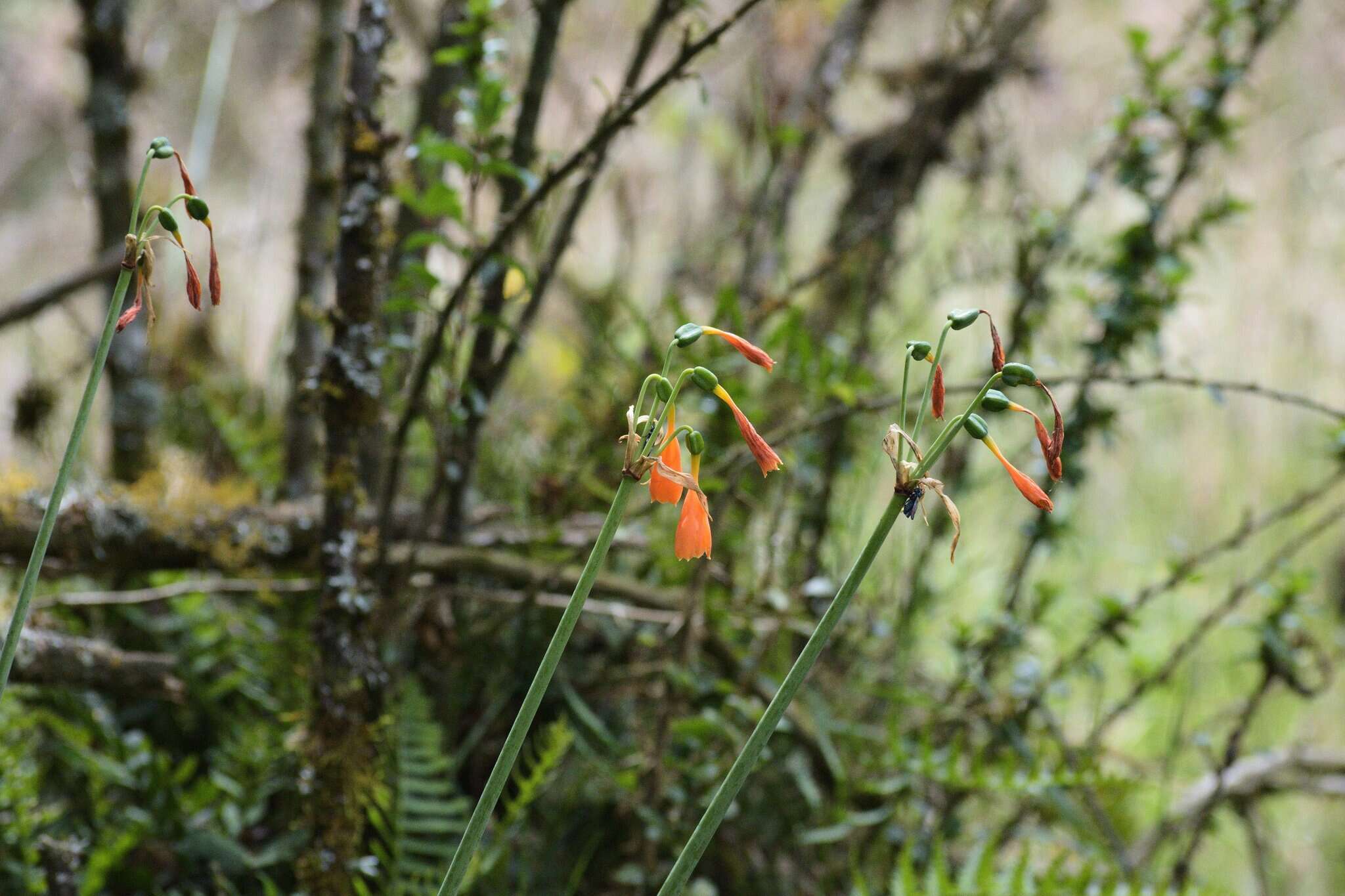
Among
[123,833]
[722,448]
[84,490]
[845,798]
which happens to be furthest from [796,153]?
[123,833]

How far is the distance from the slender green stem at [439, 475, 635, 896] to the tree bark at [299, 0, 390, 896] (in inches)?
14.5

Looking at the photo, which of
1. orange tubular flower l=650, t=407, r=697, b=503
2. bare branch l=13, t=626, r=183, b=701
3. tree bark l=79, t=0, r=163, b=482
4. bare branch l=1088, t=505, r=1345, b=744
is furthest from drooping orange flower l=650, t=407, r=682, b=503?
tree bark l=79, t=0, r=163, b=482

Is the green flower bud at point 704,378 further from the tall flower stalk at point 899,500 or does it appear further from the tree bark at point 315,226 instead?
the tree bark at point 315,226

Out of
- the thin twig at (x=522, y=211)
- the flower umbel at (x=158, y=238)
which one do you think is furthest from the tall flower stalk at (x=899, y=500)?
the thin twig at (x=522, y=211)

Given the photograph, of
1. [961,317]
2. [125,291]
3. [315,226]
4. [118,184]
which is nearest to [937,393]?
[961,317]

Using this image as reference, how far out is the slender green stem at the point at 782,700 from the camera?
0.31 metres

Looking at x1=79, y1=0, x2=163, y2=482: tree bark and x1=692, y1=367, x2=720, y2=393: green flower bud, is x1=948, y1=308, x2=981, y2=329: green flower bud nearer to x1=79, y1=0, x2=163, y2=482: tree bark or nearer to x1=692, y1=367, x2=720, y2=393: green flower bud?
x1=692, y1=367, x2=720, y2=393: green flower bud

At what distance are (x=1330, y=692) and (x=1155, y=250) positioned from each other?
58.9 inches

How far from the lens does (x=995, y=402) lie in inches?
12.5

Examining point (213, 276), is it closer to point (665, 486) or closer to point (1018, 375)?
point (665, 486)

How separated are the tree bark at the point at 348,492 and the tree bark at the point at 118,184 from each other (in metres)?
0.56

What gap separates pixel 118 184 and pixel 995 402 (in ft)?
3.69

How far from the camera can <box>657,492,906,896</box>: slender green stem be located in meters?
0.31

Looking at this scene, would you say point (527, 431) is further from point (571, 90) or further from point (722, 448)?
point (571, 90)
